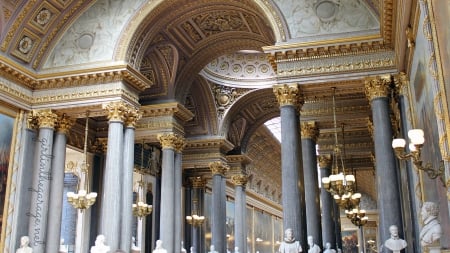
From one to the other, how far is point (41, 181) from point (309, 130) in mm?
8045

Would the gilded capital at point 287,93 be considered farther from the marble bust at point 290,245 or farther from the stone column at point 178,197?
the stone column at point 178,197

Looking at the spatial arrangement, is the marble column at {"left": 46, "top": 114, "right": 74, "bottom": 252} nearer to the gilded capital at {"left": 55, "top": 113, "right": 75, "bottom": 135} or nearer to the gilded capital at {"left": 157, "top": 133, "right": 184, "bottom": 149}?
the gilded capital at {"left": 55, "top": 113, "right": 75, "bottom": 135}

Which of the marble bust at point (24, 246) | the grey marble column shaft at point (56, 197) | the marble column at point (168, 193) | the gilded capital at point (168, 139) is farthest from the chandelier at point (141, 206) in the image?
the marble bust at point (24, 246)

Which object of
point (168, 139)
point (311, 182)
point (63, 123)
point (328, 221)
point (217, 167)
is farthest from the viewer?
point (217, 167)

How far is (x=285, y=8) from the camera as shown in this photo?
13070 millimetres

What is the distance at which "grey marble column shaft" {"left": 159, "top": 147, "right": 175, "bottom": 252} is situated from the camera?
610 inches

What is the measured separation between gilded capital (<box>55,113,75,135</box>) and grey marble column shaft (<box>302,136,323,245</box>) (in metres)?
6.89

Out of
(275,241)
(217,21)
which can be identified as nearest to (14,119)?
(217,21)

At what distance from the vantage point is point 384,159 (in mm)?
11430

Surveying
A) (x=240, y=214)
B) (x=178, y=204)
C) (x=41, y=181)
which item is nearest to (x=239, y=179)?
(x=240, y=214)

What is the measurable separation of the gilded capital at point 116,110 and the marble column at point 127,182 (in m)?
0.22

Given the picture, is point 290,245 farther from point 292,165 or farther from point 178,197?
point 178,197

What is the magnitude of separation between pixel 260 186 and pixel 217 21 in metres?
18.6

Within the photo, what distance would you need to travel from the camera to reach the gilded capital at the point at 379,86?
11961mm
